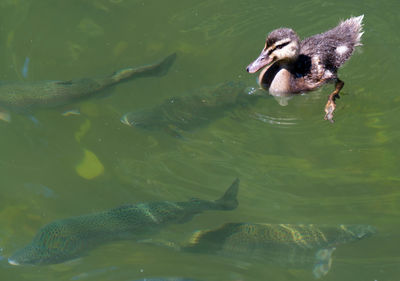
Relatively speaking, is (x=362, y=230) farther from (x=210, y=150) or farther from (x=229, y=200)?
(x=210, y=150)

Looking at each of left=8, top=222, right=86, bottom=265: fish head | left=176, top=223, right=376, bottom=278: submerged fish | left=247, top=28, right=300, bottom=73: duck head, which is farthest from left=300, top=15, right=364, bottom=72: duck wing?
left=8, top=222, right=86, bottom=265: fish head

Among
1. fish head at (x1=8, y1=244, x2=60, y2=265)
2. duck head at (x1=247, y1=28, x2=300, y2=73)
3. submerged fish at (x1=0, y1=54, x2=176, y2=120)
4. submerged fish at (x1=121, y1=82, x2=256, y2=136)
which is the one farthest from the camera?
submerged fish at (x1=0, y1=54, x2=176, y2=120)

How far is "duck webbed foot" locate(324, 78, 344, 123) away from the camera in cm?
591

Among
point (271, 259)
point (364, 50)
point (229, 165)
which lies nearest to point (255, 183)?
point (229, 165)

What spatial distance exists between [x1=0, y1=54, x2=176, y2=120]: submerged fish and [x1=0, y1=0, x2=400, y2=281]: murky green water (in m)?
0.12

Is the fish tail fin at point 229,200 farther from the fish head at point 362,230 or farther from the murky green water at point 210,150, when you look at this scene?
the fish head at point 362,230

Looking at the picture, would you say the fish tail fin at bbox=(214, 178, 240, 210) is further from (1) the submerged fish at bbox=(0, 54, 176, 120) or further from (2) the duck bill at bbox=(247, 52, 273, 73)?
(1) the submerged fish at bbox=(0, 54, 176, 120)

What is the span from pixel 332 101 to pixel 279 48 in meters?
0.94

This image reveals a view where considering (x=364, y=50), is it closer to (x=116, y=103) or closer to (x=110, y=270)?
(x=116, y=103)

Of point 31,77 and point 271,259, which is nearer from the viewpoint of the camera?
point 271,259

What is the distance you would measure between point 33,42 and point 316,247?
16.2 feet

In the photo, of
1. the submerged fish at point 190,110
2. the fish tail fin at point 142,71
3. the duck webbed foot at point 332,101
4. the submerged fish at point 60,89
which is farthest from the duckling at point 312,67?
the submerged fish at point 60,89

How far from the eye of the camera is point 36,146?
21.1 feet

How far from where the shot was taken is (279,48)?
5.66m
